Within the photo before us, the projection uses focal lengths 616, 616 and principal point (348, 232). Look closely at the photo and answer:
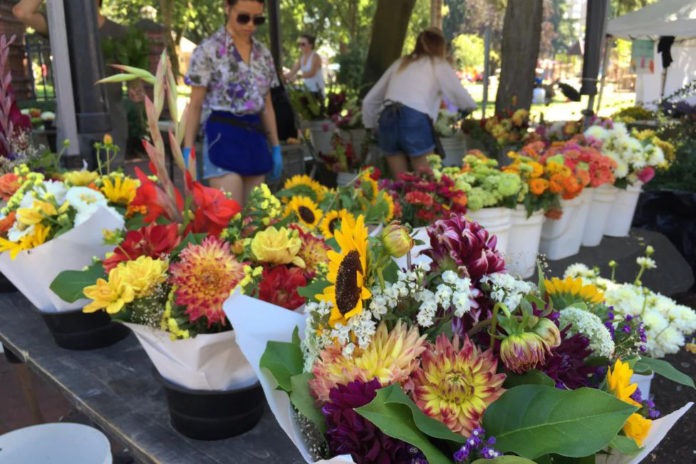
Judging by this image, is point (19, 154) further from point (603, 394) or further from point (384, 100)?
point (384, 100)

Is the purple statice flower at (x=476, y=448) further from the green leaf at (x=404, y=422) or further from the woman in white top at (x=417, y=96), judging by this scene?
the woman in white top at (x=417, y=96)

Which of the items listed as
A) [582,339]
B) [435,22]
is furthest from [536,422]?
[435,22]

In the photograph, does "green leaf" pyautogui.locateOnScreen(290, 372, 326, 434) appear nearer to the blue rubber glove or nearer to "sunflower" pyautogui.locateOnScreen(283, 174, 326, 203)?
"sunflower" pyautogui.locateOnScreen(283, 174, 326, 203)

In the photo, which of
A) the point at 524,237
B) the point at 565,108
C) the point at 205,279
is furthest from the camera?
the point at 565,108

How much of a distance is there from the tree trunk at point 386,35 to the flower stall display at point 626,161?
4147 millimetres

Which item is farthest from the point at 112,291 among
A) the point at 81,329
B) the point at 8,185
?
the point at 8,185

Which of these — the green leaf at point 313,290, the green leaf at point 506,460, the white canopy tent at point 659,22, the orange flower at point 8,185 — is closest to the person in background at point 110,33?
the orange flower at point 8,185

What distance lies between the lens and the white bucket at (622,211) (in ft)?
11.3

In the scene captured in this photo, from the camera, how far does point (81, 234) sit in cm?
137

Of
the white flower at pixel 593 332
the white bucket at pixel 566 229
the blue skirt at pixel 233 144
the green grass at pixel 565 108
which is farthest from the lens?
the green grass at pixel 565 108

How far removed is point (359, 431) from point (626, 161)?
2.96 meters

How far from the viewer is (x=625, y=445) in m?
0.72

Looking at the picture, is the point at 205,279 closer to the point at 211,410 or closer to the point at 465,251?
the point at 211,410

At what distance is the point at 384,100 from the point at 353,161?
2.31ft
